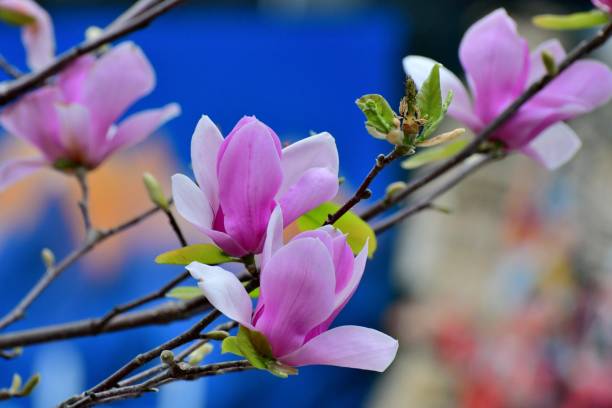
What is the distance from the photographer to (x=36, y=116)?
49 centimetres

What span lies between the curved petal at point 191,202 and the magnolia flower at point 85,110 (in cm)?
18

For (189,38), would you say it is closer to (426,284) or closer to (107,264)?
(107,264)

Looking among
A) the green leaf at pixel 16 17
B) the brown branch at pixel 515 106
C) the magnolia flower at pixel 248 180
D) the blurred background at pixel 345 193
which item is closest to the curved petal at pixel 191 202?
the magnolia flower at pixel 248 180

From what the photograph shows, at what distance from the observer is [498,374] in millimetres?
1503

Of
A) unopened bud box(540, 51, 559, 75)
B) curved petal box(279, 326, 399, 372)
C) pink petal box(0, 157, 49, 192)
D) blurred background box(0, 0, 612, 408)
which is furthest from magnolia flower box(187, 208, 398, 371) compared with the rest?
blurred background box(0, 0, 612, 408)

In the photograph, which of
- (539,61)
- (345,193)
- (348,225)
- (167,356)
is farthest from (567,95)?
(345,193)

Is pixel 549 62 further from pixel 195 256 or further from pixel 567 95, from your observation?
pixel 195 256

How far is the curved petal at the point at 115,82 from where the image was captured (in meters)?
0.48

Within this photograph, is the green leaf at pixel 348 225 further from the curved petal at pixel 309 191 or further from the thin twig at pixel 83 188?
the thin twig at pixel 83 188

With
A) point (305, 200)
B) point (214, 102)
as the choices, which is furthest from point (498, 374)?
point (305, 200)

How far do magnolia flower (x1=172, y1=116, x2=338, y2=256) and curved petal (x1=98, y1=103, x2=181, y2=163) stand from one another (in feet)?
0.59

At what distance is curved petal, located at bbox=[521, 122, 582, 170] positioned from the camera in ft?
1.55

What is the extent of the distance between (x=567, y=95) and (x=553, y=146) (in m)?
0.05

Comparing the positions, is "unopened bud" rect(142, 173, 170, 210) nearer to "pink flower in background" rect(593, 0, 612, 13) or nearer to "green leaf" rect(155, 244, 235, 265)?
"green leaf" rect(155, 244, 235, 265)
